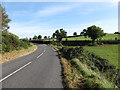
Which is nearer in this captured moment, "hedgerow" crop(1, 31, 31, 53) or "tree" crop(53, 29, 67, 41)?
"hedgerow" crop(1, 31, 31, 53)

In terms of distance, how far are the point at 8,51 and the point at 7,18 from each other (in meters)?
19.9

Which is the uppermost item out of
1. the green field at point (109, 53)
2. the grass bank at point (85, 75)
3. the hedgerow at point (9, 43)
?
the hedgerow at point (9, 43)

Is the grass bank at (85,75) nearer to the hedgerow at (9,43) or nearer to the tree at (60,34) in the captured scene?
the hedgerow at (9,43)

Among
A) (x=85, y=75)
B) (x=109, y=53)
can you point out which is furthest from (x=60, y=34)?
(x=85, y=75)

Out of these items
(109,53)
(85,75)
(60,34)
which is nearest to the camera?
(85,75)

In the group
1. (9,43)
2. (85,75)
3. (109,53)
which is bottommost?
(109,53)

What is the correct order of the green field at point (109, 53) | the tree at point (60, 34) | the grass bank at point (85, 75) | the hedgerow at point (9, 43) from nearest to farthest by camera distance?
the grass bank at point (85, 75) < the green field at point (109, 53) < the hedgerow at point (9, 43) < the tree at point (60, 34)

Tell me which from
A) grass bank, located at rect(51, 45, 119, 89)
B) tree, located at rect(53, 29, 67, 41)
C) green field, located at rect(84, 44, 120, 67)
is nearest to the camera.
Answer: grass bank, located at rect(51, 45, 119, 89)

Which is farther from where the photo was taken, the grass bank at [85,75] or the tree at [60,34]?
the tree at [60,34]

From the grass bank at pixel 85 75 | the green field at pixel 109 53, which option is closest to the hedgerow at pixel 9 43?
the grass bank at pixel 85 75

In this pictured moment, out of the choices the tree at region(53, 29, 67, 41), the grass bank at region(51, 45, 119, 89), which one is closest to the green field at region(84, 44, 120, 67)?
the grass bank at region(51, 45, 119, 89)

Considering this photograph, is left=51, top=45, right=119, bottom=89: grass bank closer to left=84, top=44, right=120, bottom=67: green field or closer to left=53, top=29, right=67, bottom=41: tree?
left=84, top=44, right=120, bottom=67: green field

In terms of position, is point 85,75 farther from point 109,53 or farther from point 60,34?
point 60,34

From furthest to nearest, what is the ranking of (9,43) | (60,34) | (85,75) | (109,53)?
1. (60,34)
2. (109,53)
3. (9,43)
4. (85,75)
